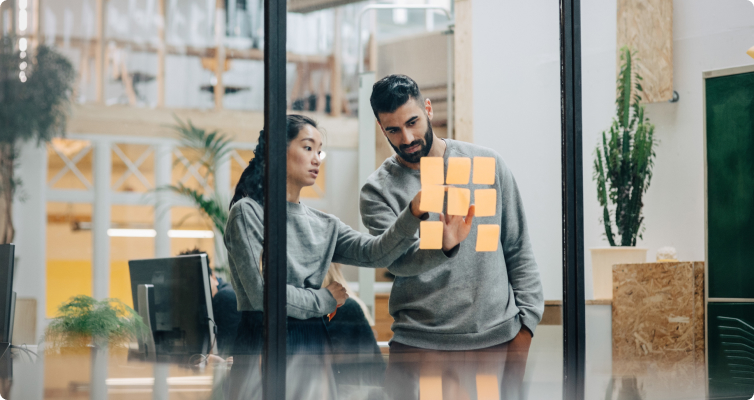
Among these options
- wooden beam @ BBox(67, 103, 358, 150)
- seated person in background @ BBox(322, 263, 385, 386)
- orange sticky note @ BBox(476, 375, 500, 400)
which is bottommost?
orange sticky note @ BBox(476, 375, 500, 400)

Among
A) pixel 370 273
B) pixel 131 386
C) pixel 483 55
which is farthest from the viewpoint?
pixel 483 55

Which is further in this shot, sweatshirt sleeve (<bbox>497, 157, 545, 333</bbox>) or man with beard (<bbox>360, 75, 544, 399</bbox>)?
sweatshirt sleeve (<bbox>497, 157, 545, 333</bbox>)

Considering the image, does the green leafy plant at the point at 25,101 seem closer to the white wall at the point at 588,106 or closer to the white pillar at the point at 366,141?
the white pillar at the point at 366,141

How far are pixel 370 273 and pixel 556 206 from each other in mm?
1021

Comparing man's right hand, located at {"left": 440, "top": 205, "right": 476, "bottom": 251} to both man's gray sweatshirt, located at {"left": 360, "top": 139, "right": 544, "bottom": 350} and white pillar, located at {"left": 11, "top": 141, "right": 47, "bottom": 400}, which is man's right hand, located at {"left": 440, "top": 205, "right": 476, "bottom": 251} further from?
white pillar, located at {"left": 11, "top": 141, "right": 47, "bottom": 400}

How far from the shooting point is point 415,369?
346 cm

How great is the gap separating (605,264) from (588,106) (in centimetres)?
82

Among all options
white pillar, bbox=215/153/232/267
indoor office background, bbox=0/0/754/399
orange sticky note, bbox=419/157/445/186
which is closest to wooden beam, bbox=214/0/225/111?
indoor office background, bbox=0/0/754/399

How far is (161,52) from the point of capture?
338 centimetres

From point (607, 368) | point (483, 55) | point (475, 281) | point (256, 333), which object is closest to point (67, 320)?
point (256, 333)

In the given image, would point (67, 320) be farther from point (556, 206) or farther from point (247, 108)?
point (556, 206)

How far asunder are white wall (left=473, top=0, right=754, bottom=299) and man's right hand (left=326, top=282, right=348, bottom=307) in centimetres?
98

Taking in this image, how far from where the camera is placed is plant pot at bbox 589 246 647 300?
379cm

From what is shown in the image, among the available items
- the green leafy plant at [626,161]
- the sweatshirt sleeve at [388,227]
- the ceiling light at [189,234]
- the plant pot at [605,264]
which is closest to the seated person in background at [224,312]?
the ceiling light at [189,234]
